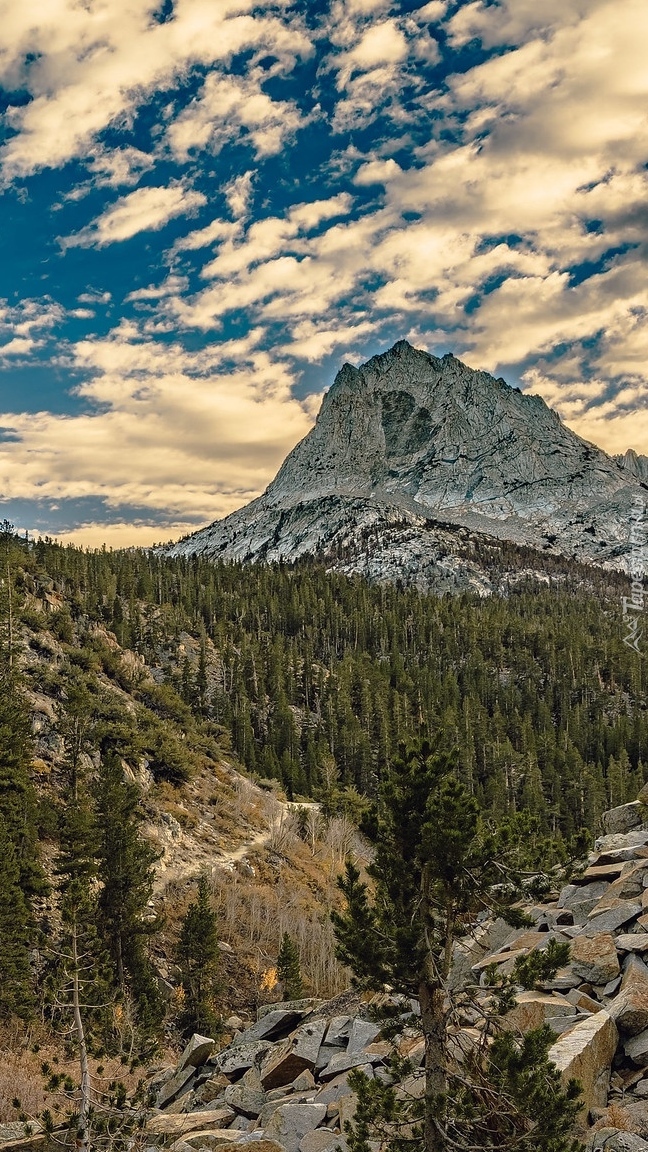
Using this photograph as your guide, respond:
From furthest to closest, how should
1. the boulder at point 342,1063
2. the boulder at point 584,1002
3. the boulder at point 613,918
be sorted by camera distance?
1. the boulder at point 613,918
2. the boulder at point 342,1063
3. the boulder at point 584,1002

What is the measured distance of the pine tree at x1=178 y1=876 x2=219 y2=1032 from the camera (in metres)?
35.4

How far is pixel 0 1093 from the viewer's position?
749 inches

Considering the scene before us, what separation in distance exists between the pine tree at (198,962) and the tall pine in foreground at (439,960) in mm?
27681

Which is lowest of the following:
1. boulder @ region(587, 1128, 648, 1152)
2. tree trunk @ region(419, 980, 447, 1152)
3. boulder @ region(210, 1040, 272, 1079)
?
boulder @ region(210, 1040, 272, 1079)

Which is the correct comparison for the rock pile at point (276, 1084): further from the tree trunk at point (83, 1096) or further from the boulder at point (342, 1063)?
the tree trunk at point (83, 1096)

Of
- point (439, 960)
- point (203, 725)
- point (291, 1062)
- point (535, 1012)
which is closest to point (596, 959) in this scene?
point (535, 1012)

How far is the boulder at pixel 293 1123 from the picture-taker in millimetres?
14293

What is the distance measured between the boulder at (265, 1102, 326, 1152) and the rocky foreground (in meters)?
0.02

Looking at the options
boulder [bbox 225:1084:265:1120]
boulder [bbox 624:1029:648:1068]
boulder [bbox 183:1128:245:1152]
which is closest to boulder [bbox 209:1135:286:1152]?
boulder [bbox 183:1128:245:1152]

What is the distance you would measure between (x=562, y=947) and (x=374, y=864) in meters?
3.07

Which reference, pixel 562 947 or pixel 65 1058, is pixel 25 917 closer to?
pixel 65 1058

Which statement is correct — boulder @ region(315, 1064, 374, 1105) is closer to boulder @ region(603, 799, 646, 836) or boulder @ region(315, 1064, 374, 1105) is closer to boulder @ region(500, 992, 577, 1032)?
boulder @ region(500, 992, 577, 1032)

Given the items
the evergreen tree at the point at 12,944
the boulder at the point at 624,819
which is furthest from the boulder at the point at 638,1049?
the evergreen tree at the point at 12,944

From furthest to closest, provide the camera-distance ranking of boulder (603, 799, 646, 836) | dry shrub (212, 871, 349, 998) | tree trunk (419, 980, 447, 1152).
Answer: dry shrub (212, 871, 349, 998), boulder (603, 799, 646, 836), tree trunk (419, 980, 447, 1152)
